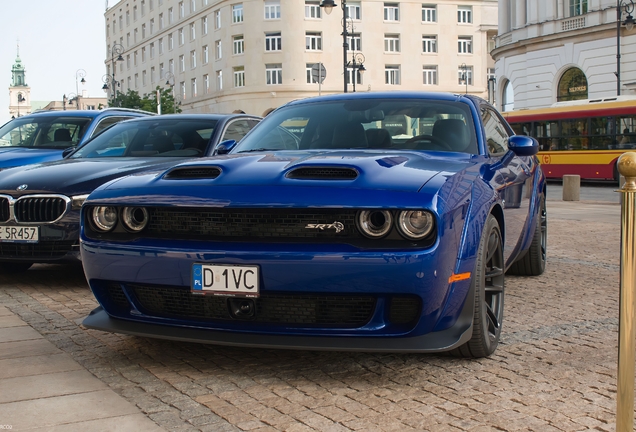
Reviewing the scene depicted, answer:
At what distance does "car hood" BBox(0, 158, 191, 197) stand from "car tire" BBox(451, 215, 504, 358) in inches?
105

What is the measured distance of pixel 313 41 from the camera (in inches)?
2296

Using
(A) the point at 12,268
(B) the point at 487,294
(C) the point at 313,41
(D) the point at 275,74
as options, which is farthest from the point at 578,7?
(B) the point at 487,294

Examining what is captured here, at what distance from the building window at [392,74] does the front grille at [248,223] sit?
57415mm

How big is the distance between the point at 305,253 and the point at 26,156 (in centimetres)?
656

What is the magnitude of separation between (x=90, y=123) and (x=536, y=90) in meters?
35.4

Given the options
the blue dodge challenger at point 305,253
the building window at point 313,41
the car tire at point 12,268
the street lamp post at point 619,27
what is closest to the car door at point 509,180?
the blue dodge challenger at point 305,253

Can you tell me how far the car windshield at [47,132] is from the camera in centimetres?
953

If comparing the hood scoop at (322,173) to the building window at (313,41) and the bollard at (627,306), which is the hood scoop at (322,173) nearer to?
the bollard at (627,306)

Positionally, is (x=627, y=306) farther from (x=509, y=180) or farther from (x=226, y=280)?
(x=509, y=180)

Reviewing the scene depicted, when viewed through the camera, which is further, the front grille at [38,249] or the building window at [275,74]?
the building window at [275,74]

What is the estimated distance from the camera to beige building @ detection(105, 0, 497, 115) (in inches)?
2272

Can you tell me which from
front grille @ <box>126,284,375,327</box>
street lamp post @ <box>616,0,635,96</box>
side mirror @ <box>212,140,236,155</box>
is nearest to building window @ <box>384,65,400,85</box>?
street lamp post @ <box>616,0,635,96</box>

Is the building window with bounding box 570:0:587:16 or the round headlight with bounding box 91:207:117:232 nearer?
the round headlight with bounding box 91:207:117:232

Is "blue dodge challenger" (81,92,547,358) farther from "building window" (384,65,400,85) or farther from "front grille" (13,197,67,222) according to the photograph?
"building window" (384,65,400,85)
